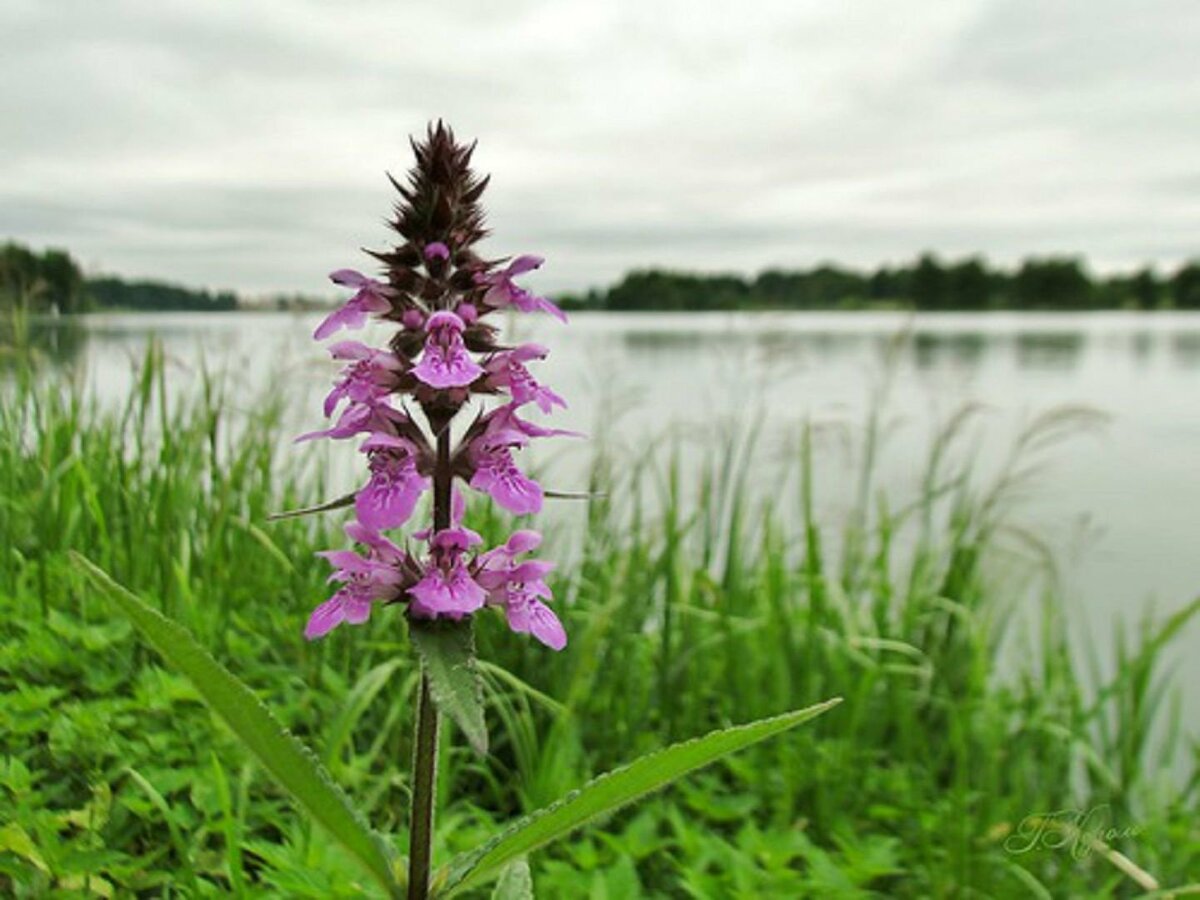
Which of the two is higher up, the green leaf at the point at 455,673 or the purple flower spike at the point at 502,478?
the purple flower spike at the point at 502,478

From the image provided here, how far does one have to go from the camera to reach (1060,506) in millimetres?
8695

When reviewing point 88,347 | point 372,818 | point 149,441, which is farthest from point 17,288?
point 372,818

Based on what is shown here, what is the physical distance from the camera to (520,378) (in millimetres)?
1514

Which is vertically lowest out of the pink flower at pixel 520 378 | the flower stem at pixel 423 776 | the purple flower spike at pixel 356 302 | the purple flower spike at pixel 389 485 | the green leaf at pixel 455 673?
the flower stem at pixel 423 776

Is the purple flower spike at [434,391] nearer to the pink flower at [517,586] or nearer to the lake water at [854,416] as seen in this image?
the pink flower at [517,586]

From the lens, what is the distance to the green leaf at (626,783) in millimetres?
1384

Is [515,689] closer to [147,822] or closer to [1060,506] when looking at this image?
[147,822]

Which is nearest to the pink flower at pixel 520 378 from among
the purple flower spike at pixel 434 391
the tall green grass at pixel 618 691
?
the purple flower spike at pixel 434 391

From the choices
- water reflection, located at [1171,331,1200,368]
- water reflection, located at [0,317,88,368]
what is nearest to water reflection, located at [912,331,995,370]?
water reflection, located at [0,317,88,368]

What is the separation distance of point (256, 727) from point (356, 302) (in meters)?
0.57

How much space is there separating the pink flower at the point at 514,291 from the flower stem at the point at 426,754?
0.19 meters

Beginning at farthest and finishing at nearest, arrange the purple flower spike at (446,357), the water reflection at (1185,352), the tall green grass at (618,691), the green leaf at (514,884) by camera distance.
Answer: the water reflection at (1185,352) < the tall green grass at (618,691) < the green leaf at (514,884) < the purple flower spike at (446,357)

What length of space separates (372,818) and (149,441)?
254cm

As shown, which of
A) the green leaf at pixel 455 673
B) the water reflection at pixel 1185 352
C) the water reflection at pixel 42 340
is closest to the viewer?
the green leaf at pixel 455 673
